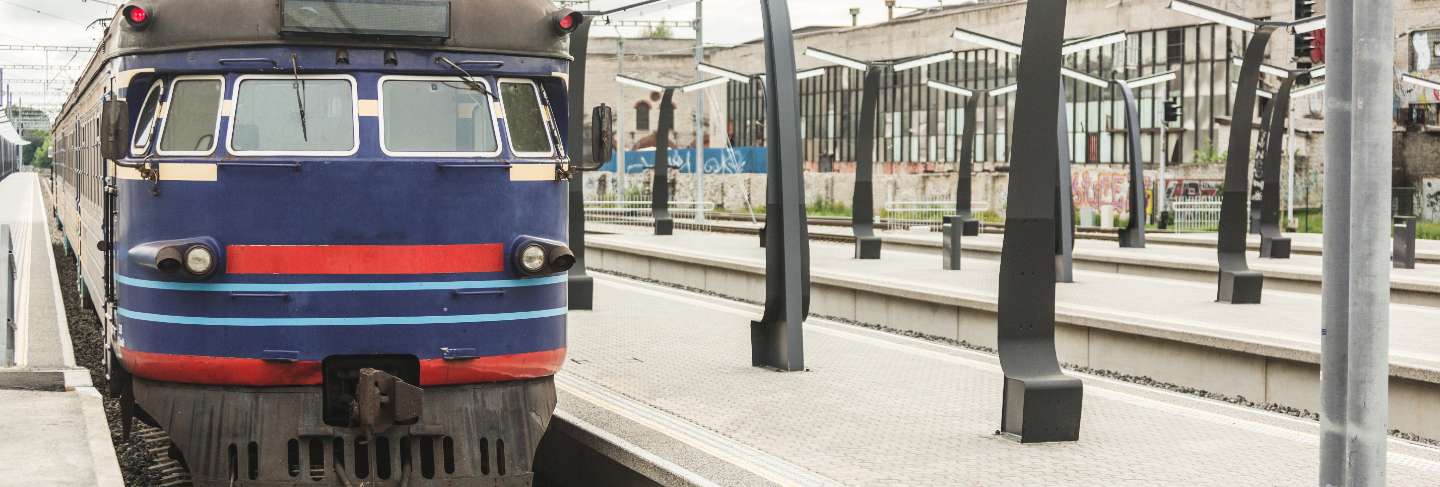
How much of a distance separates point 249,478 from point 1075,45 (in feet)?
52.8

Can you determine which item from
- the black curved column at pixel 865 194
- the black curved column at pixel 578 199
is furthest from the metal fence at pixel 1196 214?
the black curved column at pixel 578 199

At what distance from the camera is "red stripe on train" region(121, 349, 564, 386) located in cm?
773

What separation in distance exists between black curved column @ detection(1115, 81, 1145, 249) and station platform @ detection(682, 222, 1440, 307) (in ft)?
1.06

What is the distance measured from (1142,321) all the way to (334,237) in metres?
8.92

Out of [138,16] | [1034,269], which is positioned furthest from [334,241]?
[1034,269]

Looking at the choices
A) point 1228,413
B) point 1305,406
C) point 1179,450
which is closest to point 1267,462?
point 1179,450

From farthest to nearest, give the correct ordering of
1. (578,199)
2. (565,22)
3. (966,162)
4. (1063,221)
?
(966,162)
(1063,221)
(578,199)
(565,22)

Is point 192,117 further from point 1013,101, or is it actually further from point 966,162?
point 1013,101

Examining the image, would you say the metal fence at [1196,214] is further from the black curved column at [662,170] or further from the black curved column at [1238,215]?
the black curved column at [1238,215]

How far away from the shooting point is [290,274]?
772 cm

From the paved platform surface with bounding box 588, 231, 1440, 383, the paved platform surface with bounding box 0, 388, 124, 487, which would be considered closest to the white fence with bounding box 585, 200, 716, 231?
the paved platform surface with bounding box 588, 231, 1440, 383

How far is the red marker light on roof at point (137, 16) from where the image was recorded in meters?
7.97

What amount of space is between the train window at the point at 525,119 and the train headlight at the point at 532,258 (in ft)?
1.69

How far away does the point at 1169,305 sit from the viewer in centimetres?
1684
